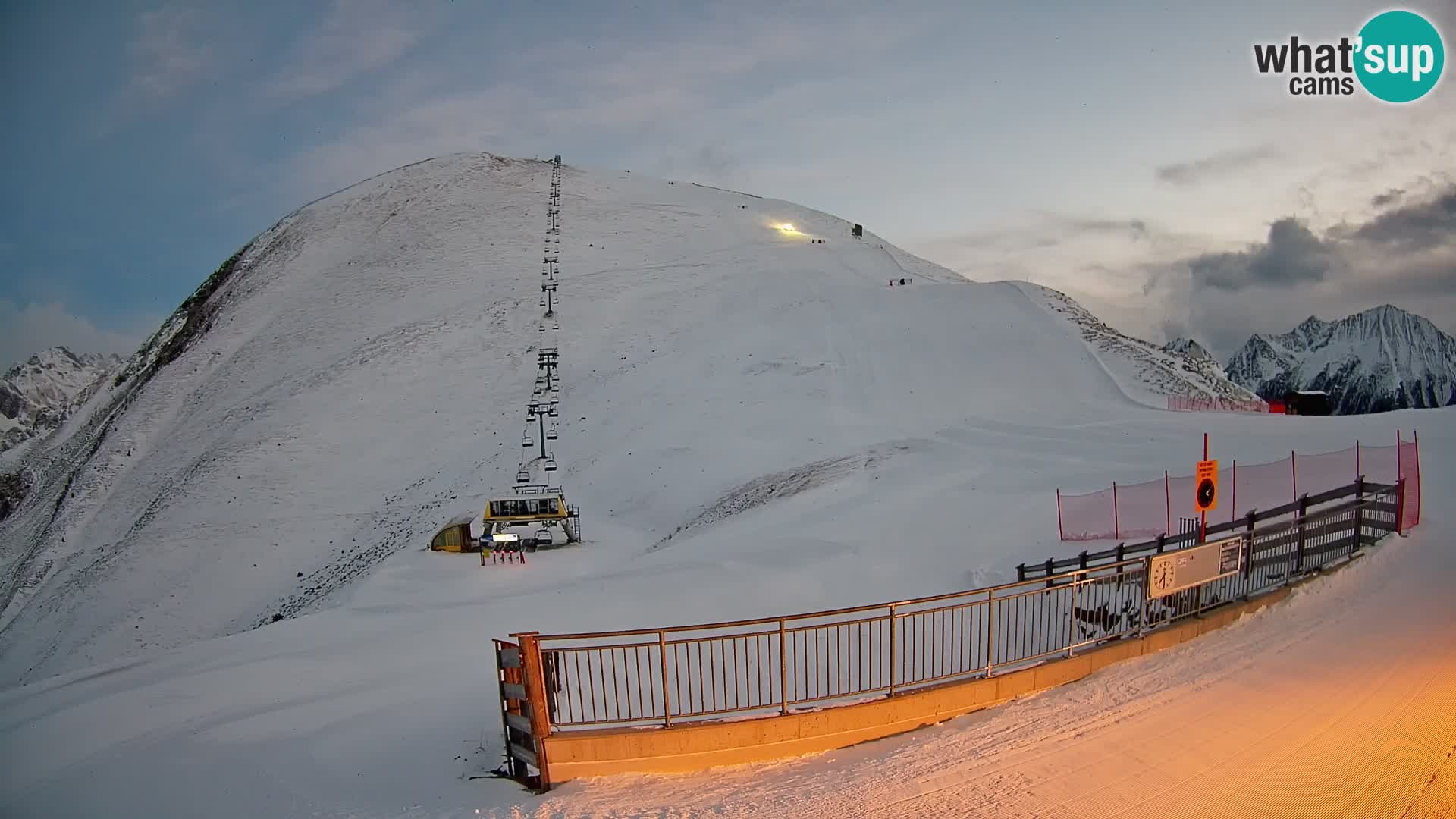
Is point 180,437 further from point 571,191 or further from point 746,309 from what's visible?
point 571,191

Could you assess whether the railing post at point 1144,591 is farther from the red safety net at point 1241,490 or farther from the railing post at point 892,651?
the red safety net at point 1241,490

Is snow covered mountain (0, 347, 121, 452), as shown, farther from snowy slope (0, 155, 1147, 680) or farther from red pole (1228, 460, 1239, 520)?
red pole (1228, 460, 1239, 520)

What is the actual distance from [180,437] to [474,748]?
40.4 meters

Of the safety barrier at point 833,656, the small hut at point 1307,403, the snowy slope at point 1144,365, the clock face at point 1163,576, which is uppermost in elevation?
the snowy slope at point 1144,365

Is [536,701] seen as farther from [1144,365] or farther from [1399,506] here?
[1144,365]

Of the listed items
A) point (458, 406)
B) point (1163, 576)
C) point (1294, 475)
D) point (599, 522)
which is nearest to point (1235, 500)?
point (1294, 475)

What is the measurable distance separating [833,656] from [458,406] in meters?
32.7

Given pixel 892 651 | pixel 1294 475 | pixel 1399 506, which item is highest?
pixel 1294 475

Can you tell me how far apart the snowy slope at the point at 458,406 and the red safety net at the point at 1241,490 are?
419cm

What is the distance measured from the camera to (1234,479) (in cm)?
1716

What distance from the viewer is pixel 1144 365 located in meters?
39.0

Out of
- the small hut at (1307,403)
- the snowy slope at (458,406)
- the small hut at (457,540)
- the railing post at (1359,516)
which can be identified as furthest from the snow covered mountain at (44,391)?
the small hut at (1307,403)

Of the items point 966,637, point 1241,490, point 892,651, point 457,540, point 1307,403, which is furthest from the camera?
point 1307,403

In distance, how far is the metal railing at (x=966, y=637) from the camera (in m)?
9.30
